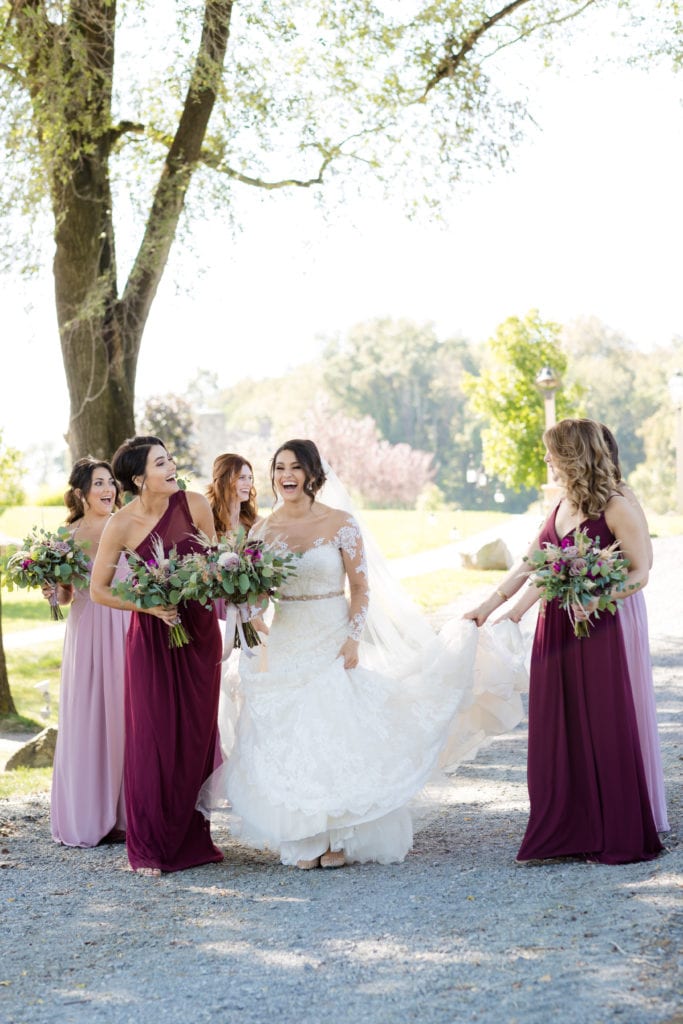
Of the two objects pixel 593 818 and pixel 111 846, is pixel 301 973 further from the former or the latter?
pixel 111 846

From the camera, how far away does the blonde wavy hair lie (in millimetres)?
5523

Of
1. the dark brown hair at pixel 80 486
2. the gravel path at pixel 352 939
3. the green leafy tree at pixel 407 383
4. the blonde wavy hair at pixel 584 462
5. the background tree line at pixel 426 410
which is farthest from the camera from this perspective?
the green leafy tree at pixel 407 383

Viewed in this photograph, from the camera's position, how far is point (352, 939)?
464cm

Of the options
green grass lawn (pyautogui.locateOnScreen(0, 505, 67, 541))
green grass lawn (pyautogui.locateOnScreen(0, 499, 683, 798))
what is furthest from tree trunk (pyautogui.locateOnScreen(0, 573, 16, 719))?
green grass lawn (pyautogui.locateOnScreen(0, 505, 67, 541))

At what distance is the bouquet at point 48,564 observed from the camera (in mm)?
6902

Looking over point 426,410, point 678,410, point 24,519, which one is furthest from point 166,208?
point 426,410

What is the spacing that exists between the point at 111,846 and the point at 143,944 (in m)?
1.93

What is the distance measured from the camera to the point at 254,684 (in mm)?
6008

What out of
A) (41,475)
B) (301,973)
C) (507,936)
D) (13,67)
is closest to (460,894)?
(507,936)

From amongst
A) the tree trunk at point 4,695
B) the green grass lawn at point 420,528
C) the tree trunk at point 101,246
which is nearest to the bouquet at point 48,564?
the tree trunk at point 101,246

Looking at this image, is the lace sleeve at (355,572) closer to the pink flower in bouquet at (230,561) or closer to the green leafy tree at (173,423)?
the pink flower in bouquet at (230,561)

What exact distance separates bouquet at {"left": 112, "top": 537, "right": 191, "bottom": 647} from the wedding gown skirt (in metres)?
0.59

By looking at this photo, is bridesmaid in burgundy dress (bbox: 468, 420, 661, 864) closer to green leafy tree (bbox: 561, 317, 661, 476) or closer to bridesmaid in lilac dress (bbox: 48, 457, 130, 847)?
bridesmaid in lilac dress (bbox: 48, 457, 130, 847)

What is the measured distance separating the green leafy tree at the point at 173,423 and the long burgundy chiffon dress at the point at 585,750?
3309 cm
